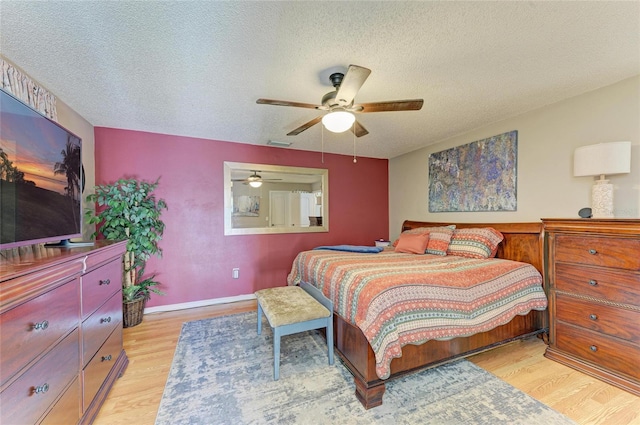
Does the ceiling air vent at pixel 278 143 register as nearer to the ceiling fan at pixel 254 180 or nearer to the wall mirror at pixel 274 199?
the wall mirror at pixel 274 199

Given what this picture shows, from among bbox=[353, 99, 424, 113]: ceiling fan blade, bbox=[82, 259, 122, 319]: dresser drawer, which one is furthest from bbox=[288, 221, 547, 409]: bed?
bbox=[82, 259, 122, 319]: dresser drawer

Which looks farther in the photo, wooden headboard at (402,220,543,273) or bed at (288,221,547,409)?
wooden headboard at (402,220,543,273)

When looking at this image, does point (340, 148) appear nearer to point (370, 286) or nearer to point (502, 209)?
point (502, 209)

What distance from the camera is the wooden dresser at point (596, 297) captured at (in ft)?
6.00

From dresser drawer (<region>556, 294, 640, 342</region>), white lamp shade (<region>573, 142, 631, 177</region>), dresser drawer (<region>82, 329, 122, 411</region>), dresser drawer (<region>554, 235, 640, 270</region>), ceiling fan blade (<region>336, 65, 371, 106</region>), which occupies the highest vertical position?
ceiling fan blade (<region>336, 65, 371, 106</region>)

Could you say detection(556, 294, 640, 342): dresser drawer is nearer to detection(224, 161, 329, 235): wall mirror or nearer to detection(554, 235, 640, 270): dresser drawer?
detection(554, 235, 640, 270): dresser drawer

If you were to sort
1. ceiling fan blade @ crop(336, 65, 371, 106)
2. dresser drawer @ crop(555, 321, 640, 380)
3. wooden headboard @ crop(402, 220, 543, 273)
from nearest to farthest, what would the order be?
ceiling fan blade @ crop(336, 65, 371, 106)
dresser drawer @ crop(555, 321, 640, 380)
wooden headboard @ crop(402, 220, 543, 273)

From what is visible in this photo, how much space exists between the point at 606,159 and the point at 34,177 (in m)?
3.92

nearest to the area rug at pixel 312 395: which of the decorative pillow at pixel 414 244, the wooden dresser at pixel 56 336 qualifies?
the wooden dresser at pixel 56 336

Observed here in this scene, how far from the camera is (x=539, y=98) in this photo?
2547mm

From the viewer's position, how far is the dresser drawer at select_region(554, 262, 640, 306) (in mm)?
1836

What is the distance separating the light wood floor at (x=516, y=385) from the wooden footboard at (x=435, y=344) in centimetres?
17

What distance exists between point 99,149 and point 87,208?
0.76m

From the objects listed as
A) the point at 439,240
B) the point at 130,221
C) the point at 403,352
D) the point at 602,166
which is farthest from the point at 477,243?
the point at 130,221
